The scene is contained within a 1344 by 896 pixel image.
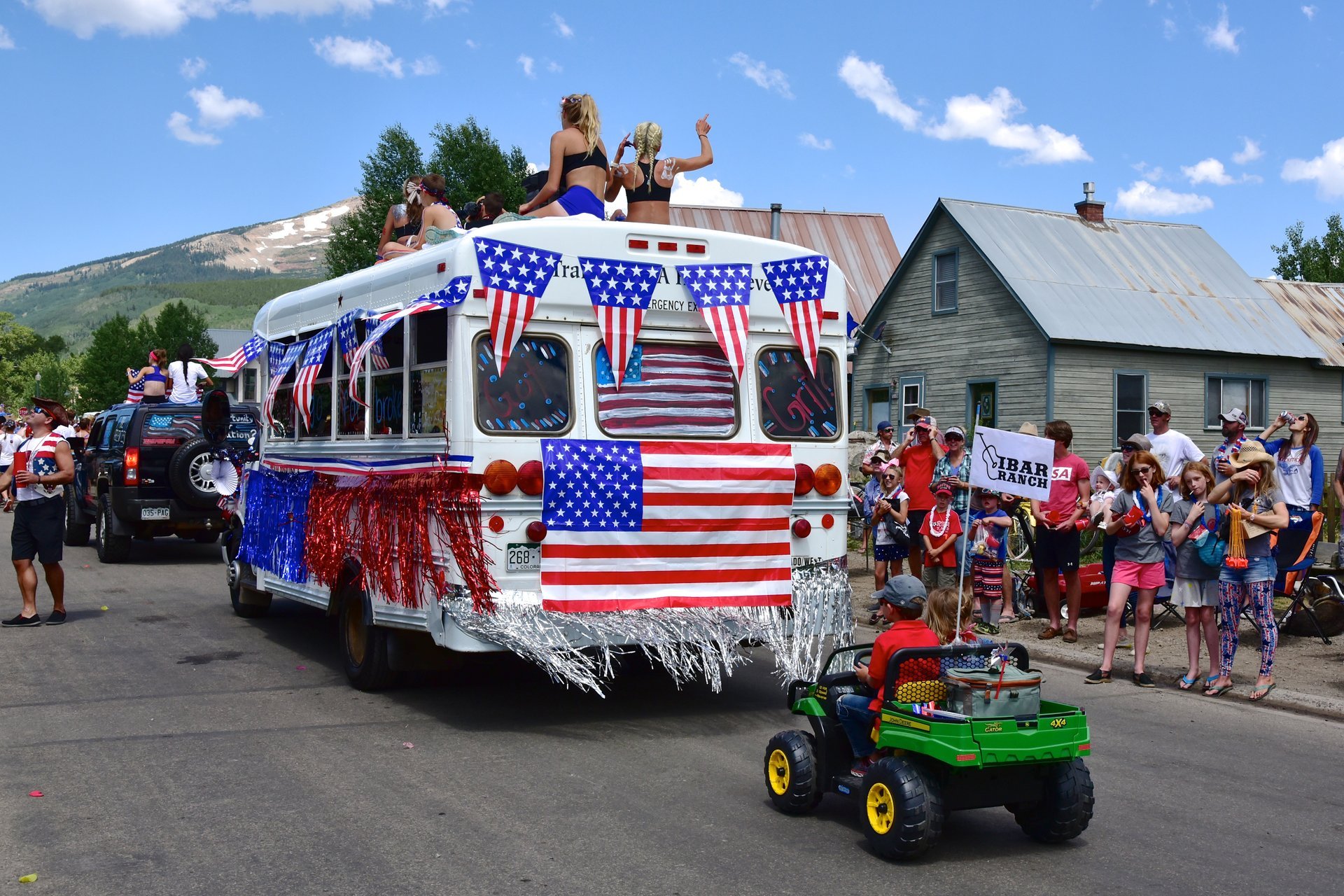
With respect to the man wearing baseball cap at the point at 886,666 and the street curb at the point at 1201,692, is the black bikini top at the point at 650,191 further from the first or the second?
the man wearing baseball cap at the point at 886,666

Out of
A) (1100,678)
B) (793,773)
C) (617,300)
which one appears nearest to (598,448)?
(617,300)

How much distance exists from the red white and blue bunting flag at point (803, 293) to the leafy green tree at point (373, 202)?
5666cm

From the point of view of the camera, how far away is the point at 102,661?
32.6ft

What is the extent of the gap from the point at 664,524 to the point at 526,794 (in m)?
2.07

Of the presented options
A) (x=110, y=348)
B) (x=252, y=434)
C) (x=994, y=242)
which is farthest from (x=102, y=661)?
(x=110, y=348)

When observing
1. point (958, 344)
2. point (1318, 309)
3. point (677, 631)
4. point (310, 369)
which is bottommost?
point (677, 631)

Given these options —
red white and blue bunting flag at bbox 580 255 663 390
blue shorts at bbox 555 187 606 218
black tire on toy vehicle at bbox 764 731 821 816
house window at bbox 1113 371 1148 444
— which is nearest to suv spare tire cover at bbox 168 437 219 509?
blue shorts at bbox 555 187 606 218

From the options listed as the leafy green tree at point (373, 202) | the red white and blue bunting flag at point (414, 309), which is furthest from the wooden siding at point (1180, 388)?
the leafy green tree at point (373, 202)

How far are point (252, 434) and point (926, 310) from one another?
65.6ft

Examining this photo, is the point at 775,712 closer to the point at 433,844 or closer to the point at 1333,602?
the point at 433,844

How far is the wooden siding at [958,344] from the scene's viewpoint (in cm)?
2623

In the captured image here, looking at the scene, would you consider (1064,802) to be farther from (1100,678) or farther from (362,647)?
(362,647)

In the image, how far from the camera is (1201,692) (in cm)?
945

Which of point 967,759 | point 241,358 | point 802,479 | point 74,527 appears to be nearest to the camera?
point 967,759
